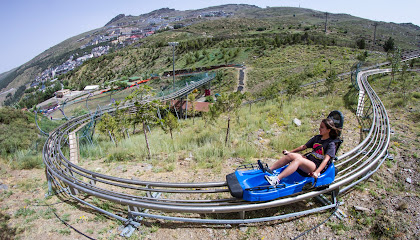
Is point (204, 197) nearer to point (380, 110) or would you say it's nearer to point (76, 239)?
point (76, 239)

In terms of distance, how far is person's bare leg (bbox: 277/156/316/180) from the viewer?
176 inches

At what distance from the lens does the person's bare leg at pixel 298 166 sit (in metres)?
4.47

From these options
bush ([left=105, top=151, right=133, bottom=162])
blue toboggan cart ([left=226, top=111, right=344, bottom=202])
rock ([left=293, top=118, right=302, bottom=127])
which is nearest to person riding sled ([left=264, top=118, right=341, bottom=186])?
blue toboggan cart ([left=226, top=111, right=344, bottom=202])

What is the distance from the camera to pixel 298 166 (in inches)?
180

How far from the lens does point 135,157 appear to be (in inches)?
380

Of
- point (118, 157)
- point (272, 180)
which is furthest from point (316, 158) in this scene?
point (118, 157)

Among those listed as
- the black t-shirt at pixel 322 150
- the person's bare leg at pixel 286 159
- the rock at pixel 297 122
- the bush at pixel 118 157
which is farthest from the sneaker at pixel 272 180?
the rock at pixel 297 122

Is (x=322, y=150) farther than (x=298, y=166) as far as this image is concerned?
Yes

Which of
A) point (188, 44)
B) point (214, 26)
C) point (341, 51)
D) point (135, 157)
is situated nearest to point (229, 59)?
point (341, 51)

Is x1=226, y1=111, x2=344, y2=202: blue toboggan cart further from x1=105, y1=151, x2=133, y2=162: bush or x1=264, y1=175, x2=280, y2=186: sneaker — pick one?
x1=105, y1=151, x2=133, y2=162: bush

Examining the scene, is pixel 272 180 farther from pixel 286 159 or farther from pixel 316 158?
pixel 316 158

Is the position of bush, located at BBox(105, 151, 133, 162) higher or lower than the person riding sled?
lower

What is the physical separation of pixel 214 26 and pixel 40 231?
145360 millimetres

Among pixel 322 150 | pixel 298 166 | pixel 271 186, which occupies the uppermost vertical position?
pixel 322 150
